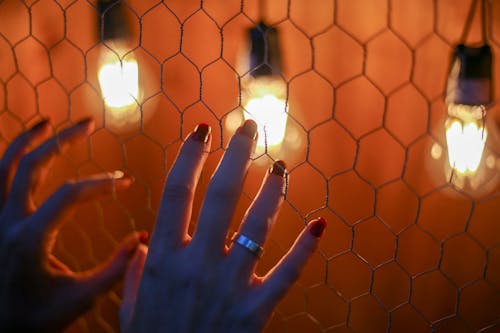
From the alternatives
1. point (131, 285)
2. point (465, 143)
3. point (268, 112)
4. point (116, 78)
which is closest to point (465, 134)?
point (465, 143)

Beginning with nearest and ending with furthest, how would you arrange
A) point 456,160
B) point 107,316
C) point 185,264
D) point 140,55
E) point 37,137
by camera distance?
1. point 185,264
2. point 37,137
3. point 456,160
4. point 107,316
5. point 140,55

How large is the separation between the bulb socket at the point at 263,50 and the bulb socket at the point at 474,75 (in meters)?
0.26

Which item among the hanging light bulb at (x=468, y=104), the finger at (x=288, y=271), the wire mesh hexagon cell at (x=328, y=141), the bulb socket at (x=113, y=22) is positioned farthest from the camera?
the wire mesh hexagon cell at (x=328, y=141)

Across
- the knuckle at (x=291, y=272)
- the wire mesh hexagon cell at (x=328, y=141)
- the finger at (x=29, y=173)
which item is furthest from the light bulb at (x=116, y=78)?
the knuckle at (x=291, y=272)

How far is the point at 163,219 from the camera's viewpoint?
1.54 ft

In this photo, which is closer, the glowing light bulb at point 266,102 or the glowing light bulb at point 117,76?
the glowing light bulb at point 266,102

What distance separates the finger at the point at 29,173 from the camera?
0.55 meters

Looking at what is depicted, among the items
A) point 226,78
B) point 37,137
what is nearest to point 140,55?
point 226,78

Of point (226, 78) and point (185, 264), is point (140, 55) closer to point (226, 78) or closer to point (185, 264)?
point (226, 78)

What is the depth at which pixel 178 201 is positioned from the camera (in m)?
0.47

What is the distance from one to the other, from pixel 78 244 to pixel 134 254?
906 mm

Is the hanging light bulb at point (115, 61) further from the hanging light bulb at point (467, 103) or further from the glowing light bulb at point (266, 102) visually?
the hanging light bulb at point (467, 103)

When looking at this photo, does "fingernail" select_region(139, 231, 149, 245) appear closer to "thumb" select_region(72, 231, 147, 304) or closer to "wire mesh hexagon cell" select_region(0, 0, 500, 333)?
"thumb" select_region(72, 231, 147, 304)

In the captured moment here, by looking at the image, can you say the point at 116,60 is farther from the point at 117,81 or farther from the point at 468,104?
the point at 468,104
